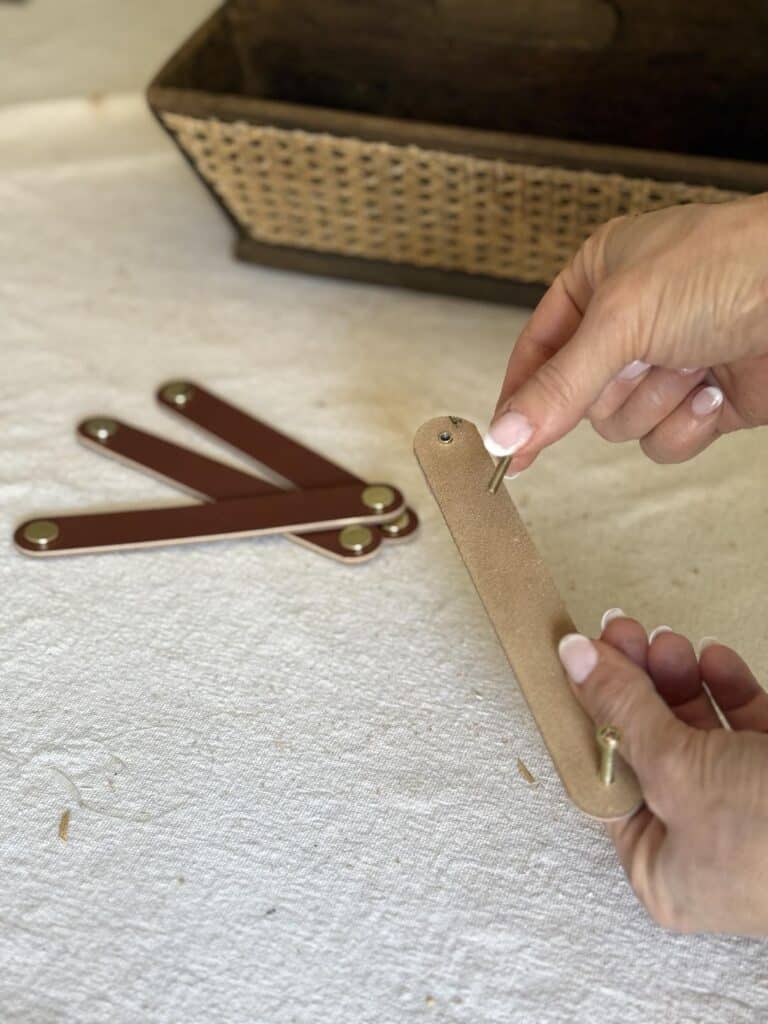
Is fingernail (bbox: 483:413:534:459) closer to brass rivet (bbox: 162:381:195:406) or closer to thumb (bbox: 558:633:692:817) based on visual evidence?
thumb (bbox: 558:633:692:817)

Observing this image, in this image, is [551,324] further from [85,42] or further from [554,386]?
[85,42]

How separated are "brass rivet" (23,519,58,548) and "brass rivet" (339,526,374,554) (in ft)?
0.62

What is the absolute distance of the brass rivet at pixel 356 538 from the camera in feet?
2.59

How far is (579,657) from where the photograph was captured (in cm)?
59

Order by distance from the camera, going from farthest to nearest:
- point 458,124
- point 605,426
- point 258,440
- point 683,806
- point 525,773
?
1. point 458,124
2. point 258,440
3. point 605,426
4. point 525,773
5. point 683,806

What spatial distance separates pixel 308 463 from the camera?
2.82 ft

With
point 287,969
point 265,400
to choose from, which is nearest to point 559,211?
point 265,400

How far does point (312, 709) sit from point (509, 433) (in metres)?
0.20

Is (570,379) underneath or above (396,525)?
above

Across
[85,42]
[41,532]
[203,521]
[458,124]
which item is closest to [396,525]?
[203,521]

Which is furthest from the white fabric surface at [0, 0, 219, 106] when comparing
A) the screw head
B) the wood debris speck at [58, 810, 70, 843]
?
the screw head

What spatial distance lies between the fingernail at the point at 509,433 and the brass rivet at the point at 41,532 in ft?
1.06

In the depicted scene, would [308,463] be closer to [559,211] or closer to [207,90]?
[559,211]

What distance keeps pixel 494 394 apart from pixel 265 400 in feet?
0.57
